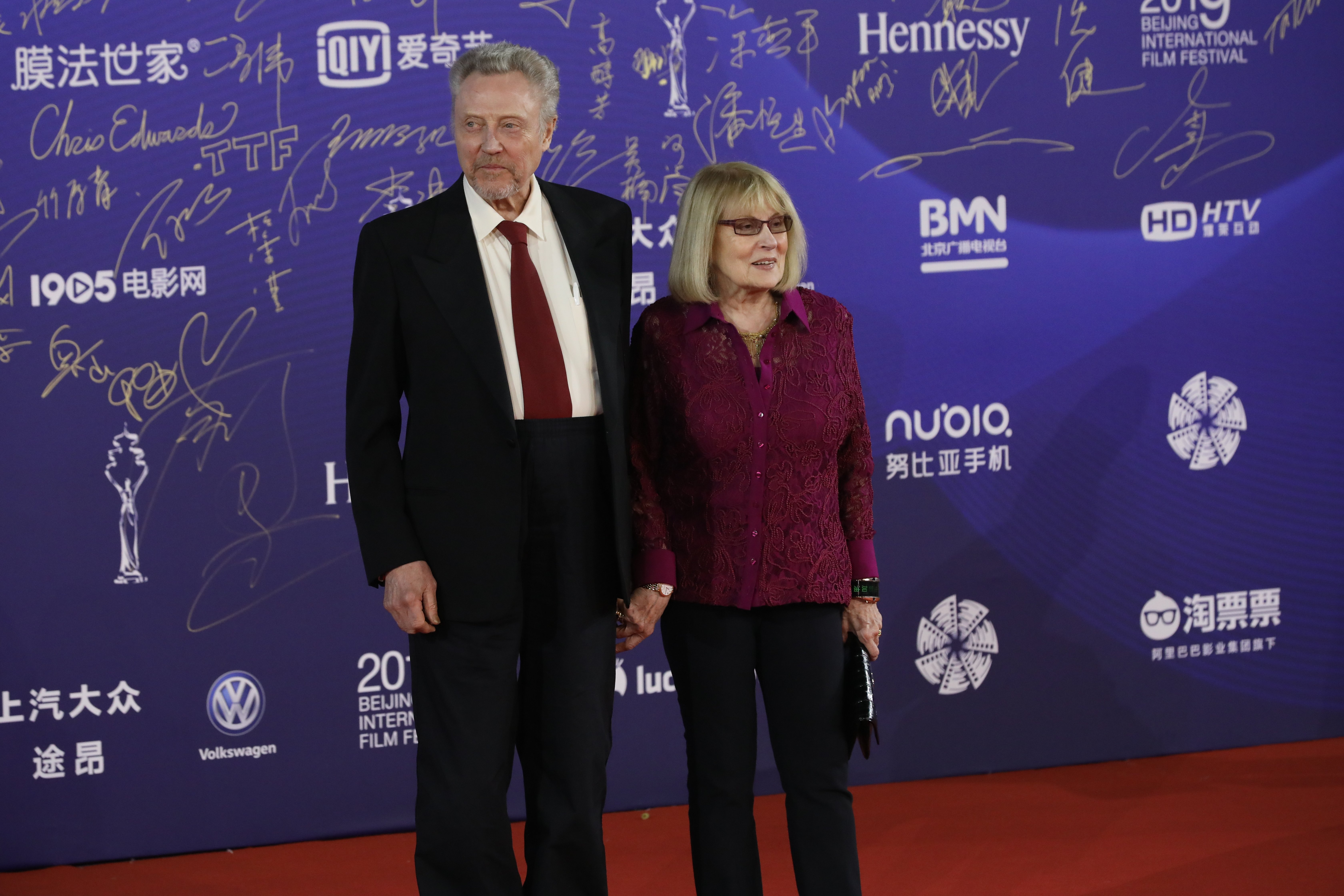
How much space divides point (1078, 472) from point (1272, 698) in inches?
38.9

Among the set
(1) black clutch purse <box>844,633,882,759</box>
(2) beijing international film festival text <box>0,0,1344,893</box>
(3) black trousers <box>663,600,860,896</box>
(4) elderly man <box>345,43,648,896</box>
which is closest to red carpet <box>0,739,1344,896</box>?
(2) beijing international film festival text <box>0,0,1344,893</box>

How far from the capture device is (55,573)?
304 cm

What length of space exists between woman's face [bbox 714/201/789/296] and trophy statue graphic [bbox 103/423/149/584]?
1.79m

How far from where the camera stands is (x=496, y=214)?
1.99 metres

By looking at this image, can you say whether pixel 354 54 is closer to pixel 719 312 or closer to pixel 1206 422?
pixel 719 312

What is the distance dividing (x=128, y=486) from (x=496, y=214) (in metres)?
1.63

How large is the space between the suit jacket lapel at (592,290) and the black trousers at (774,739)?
442 mm

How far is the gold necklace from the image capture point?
6.88 feet

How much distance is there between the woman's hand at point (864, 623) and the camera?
2156 millimetres

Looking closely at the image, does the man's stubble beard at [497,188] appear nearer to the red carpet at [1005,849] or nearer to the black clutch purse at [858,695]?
the black clutch purse at [858,695]
